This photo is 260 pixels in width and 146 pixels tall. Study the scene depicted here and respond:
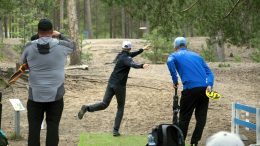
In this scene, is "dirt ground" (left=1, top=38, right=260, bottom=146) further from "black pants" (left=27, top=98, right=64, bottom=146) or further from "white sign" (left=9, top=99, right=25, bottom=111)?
"black pants" (left=27, top=98, right=64, bottom=146)

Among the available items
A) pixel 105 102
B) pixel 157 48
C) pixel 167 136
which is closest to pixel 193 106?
pixel 105 102

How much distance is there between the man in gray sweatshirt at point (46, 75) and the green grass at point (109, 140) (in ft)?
10.1

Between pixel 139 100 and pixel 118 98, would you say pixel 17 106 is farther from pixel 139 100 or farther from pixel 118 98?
pixel 139 100

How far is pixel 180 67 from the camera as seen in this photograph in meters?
8.95

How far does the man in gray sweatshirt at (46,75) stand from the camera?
6.71 m

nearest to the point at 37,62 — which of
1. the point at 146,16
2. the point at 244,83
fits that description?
the point at 146,16

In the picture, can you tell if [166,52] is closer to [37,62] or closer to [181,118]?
[181,118]

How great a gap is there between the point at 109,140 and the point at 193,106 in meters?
2.13

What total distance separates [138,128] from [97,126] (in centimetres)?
98

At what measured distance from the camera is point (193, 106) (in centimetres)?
899

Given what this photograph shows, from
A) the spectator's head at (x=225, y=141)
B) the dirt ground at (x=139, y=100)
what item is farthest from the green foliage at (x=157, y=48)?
the spectator's head at (x=225, y=141)

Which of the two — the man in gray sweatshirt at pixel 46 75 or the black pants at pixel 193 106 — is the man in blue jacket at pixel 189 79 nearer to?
the black pants at pixel 193 106

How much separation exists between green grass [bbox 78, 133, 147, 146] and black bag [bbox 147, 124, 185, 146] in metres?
3.90

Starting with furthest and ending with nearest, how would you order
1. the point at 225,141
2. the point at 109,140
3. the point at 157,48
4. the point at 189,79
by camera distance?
the point at 157,48 < the point at 109,140 < the point at 189,79 < the point at 225,141
